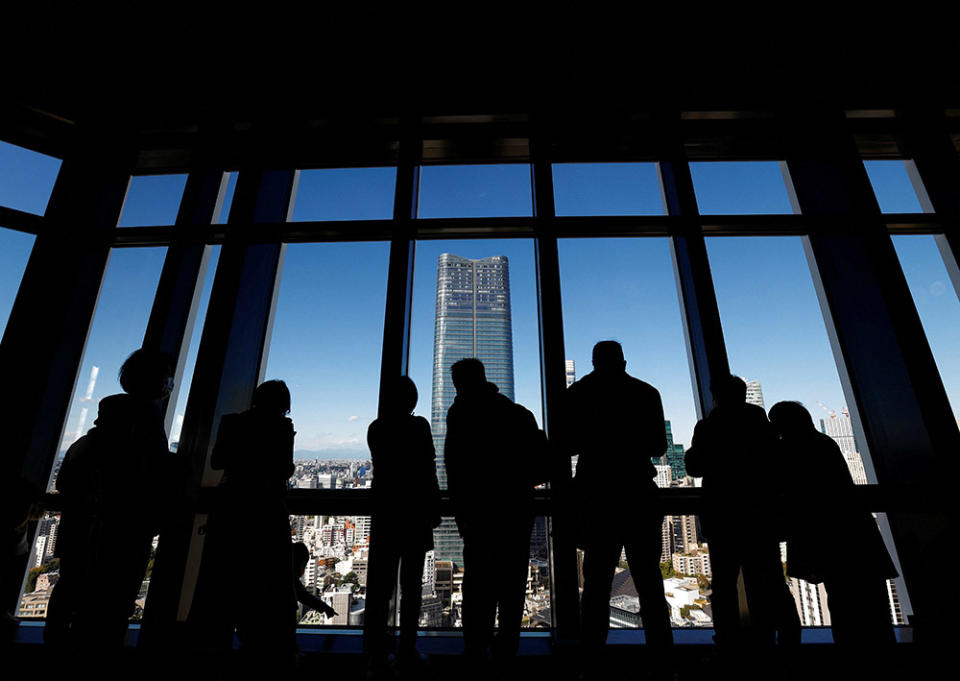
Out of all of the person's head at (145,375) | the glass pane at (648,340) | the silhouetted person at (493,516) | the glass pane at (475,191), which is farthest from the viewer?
the glass pane at (475,191)

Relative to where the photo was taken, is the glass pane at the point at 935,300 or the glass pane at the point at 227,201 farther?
the glass pane at the point at 227,201

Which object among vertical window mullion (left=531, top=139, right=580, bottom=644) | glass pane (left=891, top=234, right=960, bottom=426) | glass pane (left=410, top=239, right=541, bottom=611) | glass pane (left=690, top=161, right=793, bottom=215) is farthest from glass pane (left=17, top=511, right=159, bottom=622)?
glass pane (left=891, top=234, right=960, bottom=426)

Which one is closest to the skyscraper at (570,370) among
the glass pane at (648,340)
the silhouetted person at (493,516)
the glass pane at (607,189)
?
the glass pane at (648,340)

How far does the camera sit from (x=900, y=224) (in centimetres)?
293

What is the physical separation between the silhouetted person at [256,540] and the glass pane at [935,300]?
392 cm

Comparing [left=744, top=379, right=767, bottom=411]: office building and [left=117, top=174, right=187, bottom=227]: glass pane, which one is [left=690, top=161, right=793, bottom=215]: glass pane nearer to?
[left=744, top=379, right=767, bottom=411]: office building

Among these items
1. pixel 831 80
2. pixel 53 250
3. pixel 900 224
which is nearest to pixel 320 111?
pixel 53 250

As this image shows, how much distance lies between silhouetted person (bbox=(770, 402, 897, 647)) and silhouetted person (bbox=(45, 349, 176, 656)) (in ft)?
9.74

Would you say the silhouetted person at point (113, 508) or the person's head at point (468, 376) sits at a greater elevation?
the person's head at point (468, 376)

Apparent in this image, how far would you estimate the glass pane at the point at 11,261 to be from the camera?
286 cm

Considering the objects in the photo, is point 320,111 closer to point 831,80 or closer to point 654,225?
point 654,225

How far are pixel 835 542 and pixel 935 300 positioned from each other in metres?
2.21

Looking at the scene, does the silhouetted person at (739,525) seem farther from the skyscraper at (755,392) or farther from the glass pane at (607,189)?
the glass pane at (607,189)

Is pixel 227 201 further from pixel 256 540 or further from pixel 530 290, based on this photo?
pixel 256 540
